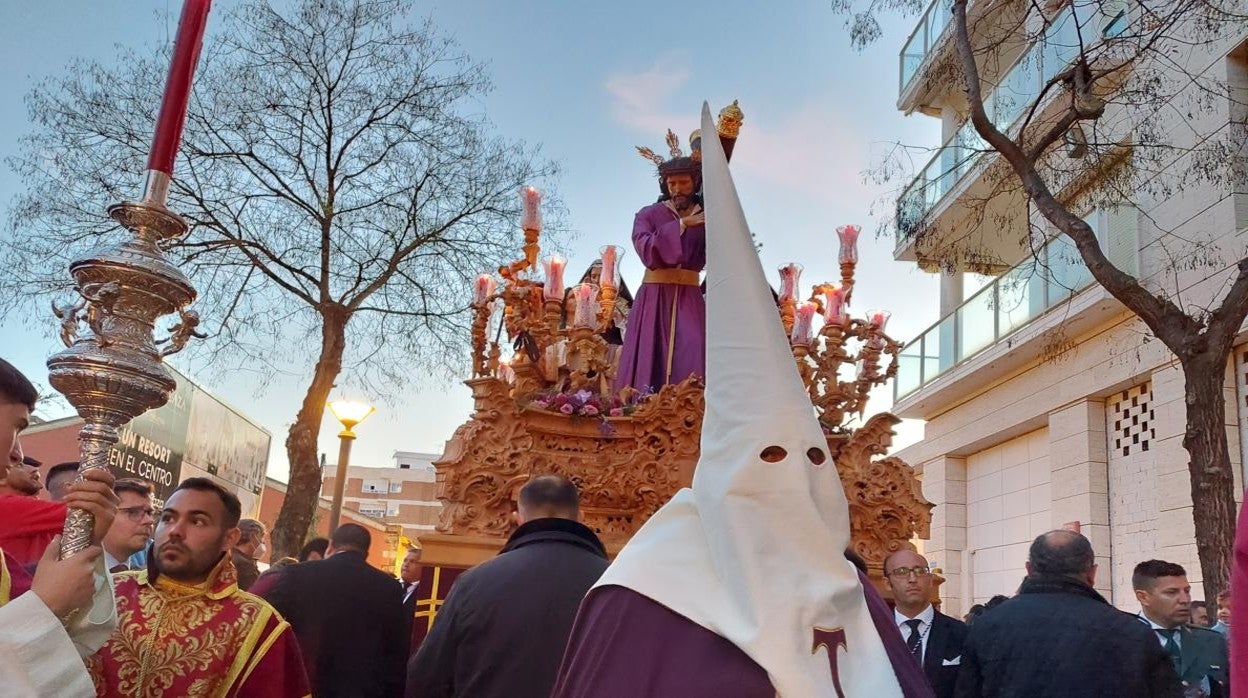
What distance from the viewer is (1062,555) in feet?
13.8

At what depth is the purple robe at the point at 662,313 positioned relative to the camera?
7500mm

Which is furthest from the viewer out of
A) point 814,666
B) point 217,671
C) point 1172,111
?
point 1172,111

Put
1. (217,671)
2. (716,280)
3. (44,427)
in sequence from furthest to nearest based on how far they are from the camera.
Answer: (44,427) → (217,671) → (716,280)

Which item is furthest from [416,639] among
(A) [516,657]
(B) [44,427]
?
(B) [44,427]

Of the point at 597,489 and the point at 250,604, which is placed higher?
the point at 597,489

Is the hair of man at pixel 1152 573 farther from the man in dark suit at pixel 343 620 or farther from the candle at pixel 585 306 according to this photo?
the man in dark suit at pixel 343 620

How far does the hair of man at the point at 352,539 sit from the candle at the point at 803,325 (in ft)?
11.1

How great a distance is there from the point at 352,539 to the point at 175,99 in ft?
11.0

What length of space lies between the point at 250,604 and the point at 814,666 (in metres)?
Answer: 2.15

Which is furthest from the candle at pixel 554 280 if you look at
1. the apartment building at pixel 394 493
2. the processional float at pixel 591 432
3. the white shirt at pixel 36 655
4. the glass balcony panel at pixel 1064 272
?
the apartment building at pixel 394 493

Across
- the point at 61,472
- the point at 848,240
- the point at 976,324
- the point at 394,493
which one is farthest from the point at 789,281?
the point at 394,493

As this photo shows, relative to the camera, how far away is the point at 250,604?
347 cm

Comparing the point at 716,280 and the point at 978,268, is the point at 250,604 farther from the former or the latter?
the point at 978,268

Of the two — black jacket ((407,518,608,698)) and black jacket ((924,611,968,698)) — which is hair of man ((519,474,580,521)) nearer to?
black jacket ((407,518,608,698))
